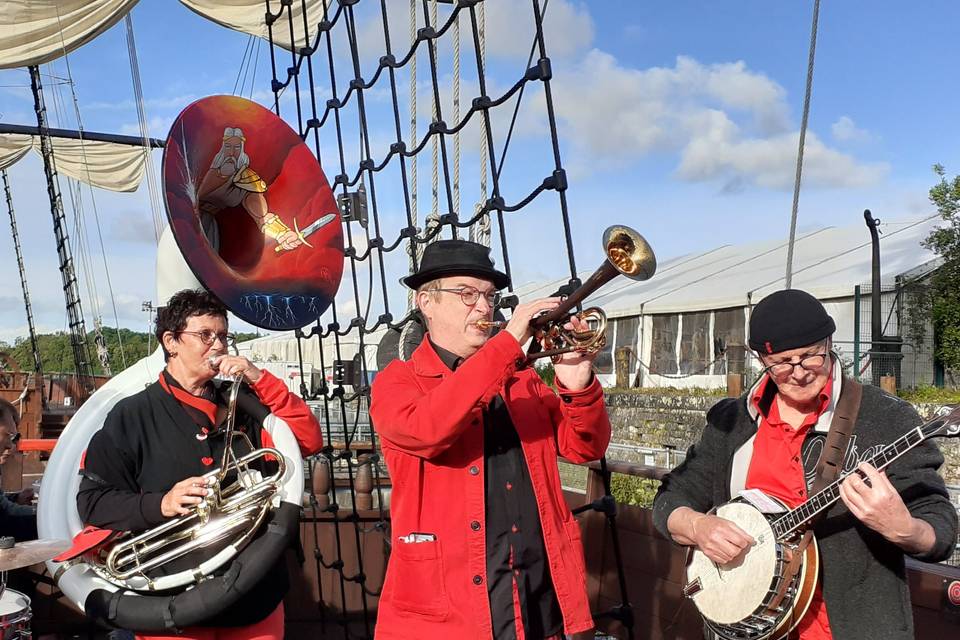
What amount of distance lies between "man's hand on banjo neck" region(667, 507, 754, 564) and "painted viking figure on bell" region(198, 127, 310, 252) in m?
1.89

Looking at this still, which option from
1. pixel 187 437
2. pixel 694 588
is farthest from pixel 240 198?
pixel 694 588

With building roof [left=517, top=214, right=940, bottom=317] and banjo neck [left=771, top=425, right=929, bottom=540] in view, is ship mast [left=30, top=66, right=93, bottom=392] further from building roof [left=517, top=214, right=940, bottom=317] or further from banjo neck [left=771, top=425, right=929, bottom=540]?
banjo neck [left=771, top=425, right=929, bottom=540]

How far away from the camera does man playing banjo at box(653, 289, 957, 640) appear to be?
157 centimetres

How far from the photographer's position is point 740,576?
1845 mm

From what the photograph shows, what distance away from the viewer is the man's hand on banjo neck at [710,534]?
182 centimetres

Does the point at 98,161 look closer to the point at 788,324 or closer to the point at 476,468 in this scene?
the point at 476,468

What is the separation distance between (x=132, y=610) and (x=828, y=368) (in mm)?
1730

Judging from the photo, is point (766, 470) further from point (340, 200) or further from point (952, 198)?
point (952, 198)

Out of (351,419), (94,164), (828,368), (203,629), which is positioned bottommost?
(351,419)

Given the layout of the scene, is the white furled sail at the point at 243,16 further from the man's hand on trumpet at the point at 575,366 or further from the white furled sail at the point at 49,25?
the man's hand on trumpet at the point at 575,366

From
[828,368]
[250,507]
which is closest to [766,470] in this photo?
[828,368]

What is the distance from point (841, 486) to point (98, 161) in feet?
54.0

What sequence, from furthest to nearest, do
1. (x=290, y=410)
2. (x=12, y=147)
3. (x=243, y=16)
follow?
(x=12, y=147) → (x=243, y=16) → (x=290, y=410)

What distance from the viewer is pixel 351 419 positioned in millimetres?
12773
